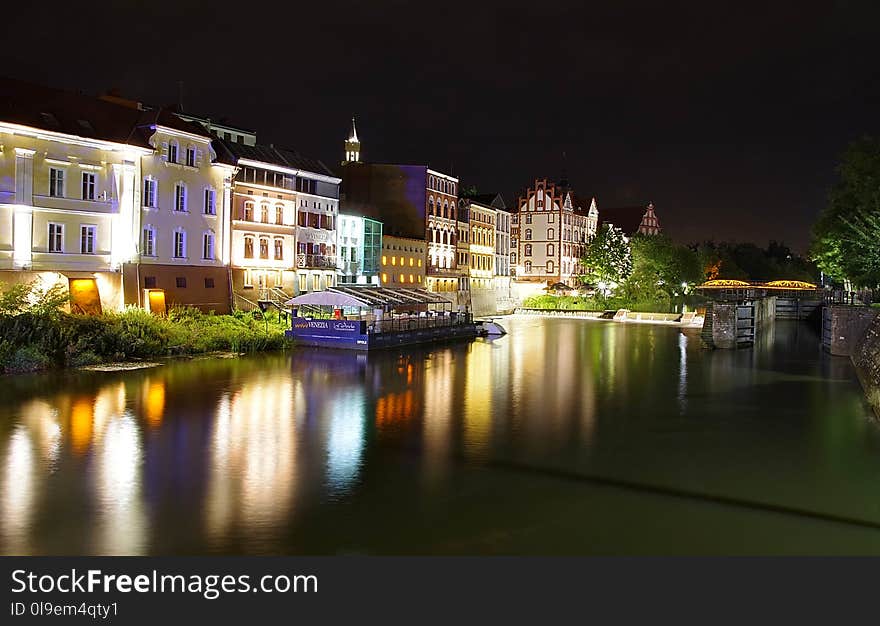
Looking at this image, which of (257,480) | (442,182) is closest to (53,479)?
(257,480)

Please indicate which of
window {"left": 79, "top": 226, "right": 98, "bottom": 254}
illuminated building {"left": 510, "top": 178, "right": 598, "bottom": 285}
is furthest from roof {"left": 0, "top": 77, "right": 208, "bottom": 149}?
illuminated building {"left": 510, "top": 178, "right": 598, "bottom": 285}

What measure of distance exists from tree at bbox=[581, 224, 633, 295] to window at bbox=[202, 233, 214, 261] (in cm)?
6510

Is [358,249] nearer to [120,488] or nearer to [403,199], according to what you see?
[403,199]

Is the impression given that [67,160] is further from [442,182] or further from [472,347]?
[442,182]

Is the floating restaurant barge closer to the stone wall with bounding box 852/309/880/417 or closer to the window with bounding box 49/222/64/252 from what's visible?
the window with bounding box 49/222/64/252

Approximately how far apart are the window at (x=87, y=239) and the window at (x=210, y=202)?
9043 mm

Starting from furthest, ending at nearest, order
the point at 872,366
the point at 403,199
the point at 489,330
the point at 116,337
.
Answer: the point at 403,199 → the point at 489,330 → the point at 116,337 → the point at 872,366

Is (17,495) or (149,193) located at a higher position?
(149,193)

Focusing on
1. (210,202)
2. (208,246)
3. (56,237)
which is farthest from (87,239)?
(210,202)

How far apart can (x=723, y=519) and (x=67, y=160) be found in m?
39.0

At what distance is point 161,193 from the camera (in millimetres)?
48406

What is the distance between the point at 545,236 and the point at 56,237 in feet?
A: 271

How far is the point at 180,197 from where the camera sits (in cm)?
4997

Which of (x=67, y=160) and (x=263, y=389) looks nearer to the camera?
(x=263, y=389)
